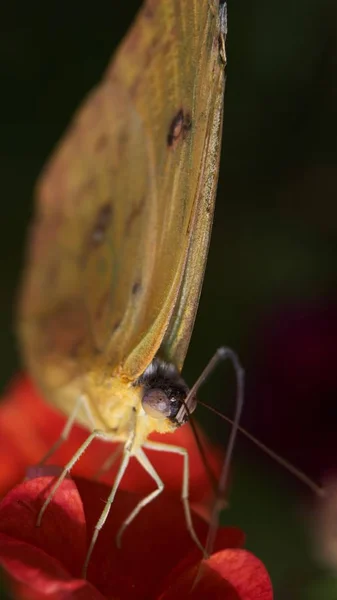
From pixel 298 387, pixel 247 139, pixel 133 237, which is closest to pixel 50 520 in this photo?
pixel 133 237

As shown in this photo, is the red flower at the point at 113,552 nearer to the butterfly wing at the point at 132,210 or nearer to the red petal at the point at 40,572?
the red petal at the point at 40,572

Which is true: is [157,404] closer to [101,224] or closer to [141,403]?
[141,403]

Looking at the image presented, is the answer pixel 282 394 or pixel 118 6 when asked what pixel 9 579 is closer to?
pixel 282 394

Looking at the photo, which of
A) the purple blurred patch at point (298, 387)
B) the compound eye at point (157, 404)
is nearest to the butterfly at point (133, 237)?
the compound eye at point (157, 404)

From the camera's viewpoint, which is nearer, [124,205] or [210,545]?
[210,545]

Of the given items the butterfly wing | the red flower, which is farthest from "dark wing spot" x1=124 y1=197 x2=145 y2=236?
the red flower

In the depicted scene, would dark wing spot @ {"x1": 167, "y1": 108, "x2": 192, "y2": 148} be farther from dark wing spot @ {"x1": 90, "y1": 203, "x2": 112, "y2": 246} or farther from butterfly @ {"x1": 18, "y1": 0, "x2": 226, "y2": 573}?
dark wing spot @ {"x1": 90, "y1": 203, "x2": 112, "y2": 246}

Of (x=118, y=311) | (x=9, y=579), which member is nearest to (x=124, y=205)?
(x=118, y=311)
